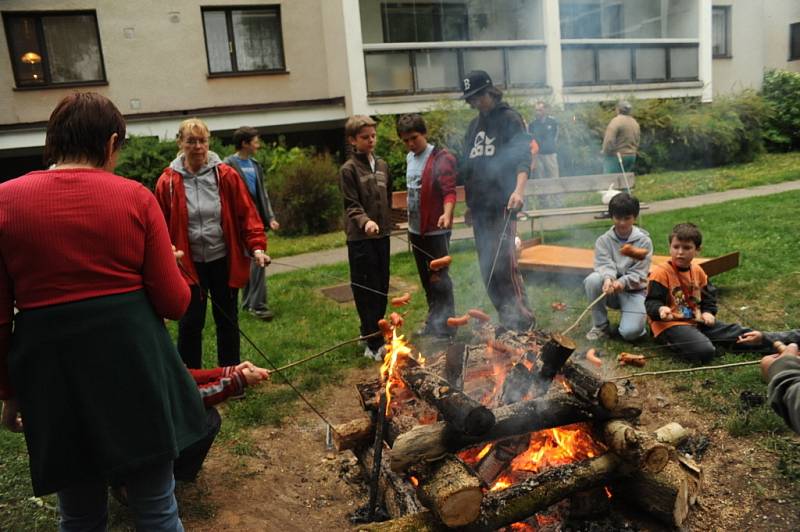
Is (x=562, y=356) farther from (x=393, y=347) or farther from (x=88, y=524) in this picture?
(x=88, y=524)

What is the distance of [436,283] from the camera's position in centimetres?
570

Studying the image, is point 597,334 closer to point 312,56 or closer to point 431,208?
point 431,208

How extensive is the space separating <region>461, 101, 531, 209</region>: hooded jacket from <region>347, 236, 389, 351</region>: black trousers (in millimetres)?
941

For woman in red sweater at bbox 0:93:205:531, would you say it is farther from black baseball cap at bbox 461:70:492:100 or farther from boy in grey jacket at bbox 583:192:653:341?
boy in grey jacket at bbox 583:192:653:341

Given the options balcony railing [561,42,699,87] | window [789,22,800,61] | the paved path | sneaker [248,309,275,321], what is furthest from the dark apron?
window [789,22,800,61]

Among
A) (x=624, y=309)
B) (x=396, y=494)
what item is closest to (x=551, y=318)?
(x=624, y=309)

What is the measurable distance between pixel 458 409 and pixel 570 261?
14.2 ft

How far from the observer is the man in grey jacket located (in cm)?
646

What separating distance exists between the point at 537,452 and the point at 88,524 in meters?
2.14

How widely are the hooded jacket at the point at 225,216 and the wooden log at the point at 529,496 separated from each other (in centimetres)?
240

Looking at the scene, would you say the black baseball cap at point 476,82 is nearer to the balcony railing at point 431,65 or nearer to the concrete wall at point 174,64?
the balcony railing at point 431,65

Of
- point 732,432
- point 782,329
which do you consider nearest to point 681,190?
point 782,329

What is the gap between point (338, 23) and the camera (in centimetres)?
1501

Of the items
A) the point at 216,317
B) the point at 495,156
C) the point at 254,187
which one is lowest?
the point at 216,317
